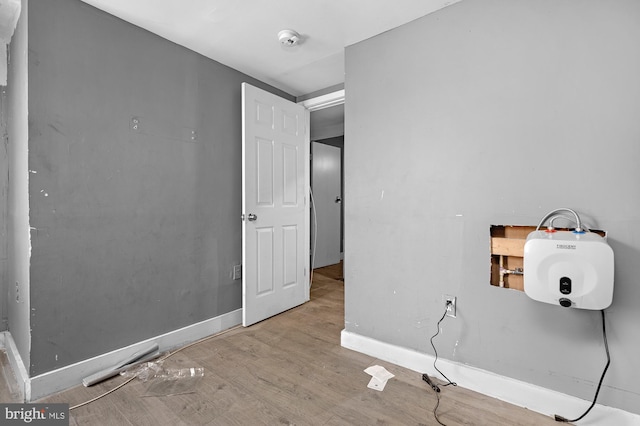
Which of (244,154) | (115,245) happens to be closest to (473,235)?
(244,154)

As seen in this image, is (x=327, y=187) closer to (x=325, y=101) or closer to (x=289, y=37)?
(x=325, y=101)

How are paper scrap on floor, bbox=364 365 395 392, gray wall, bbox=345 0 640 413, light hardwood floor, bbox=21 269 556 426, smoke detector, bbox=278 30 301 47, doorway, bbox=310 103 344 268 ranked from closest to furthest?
1. gray wall, bbox=345 0 640 413
2. light hardwood floor, bbox=21 269 556 426
3. paper scrap on floor, bbox=364 365 395 392
4. smoke detector, bbox=278 30 301 47
5. doorway, bbox=310 103 344 268

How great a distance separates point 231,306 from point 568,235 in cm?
246

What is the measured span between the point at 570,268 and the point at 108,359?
8.70 feet

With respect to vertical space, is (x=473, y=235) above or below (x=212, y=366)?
above

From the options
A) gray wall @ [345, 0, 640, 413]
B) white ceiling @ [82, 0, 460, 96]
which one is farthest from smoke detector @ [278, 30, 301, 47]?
gray wall @ [345, 0, 640, 413]

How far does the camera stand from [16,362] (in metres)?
1.90

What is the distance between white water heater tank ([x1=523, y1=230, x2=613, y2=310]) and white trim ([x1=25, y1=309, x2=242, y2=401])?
227cm

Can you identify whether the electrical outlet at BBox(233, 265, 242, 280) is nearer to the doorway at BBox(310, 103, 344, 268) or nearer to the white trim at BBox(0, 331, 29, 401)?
the white trim at BBox(0, 331, 29, 401)

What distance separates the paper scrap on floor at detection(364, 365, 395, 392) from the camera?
1.78m

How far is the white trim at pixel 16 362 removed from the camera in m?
1.69

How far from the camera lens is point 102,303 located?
75.6 inches

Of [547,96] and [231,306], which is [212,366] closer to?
[231,306]

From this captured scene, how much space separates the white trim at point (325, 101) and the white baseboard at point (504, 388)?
222 centimetres
